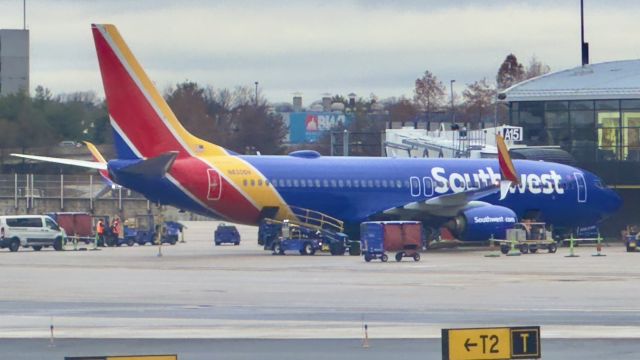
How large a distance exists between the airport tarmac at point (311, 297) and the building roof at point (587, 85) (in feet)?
56.3

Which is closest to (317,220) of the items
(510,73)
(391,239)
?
(391,239)

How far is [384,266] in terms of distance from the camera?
45594 millimetres

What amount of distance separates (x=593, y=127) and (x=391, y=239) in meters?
21.6

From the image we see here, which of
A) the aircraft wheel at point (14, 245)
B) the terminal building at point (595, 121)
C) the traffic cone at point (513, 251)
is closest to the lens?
the traffic cone at point (513, 251)

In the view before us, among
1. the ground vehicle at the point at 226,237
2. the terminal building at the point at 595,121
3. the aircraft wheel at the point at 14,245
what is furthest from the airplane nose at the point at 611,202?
the aircraft wheel at the point at 14,245

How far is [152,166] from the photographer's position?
49281 mm

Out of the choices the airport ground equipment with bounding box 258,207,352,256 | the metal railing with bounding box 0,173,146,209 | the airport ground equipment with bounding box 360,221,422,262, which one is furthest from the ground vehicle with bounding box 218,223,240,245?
the airport ground equipment with bounding box 360,221,422,262

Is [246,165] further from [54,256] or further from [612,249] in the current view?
[612,249]

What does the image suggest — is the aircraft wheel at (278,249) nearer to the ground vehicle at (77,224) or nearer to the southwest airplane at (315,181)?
the southwest airplane at (315,181)

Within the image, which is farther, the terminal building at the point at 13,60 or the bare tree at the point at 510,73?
the bare tree at the point at 510,73

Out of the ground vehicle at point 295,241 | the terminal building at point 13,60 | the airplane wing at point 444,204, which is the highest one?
the terminal building at point 13,60

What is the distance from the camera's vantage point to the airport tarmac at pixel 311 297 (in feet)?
83.5

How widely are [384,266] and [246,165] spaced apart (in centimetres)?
912

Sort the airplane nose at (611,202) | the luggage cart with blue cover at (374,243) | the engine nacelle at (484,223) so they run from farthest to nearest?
1. the airplane nose at (611,202)
2. the engine nacelle at (484,223)
3. the luggage cart with blue cover at (374,243)
